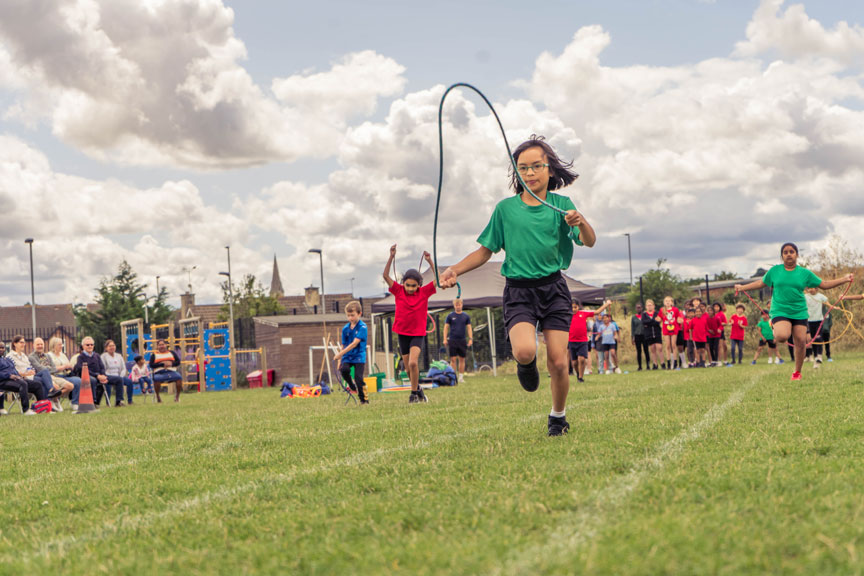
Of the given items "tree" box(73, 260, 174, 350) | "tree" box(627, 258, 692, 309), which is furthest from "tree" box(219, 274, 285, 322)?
"tree" box(627, 258, 692, 309)

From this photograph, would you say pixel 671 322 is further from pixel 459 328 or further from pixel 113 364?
pixel 113 364

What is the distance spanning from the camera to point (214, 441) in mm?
8070

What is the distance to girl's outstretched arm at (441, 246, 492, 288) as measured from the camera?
20.6 ft

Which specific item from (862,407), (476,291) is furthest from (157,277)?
(862,407)

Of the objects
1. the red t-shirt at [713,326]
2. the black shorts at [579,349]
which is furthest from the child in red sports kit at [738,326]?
the black shorts at [579,349]

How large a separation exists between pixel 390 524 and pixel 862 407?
5.53 meters

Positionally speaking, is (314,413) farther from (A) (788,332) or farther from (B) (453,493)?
(B) (453,493)

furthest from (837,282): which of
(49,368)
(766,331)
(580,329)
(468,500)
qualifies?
(49,368)

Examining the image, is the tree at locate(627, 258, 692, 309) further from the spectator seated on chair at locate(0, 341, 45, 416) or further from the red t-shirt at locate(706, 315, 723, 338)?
the spectator seated on chair at locate(0, 341, 45, 416)

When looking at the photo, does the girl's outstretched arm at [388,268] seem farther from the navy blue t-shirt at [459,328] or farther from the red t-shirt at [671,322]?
the red t-shirt at [671,322]

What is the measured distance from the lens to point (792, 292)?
38.3 ft

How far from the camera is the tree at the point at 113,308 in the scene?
52.1m

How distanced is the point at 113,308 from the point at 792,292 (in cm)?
4689

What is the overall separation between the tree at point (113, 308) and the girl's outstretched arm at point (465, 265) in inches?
1898
